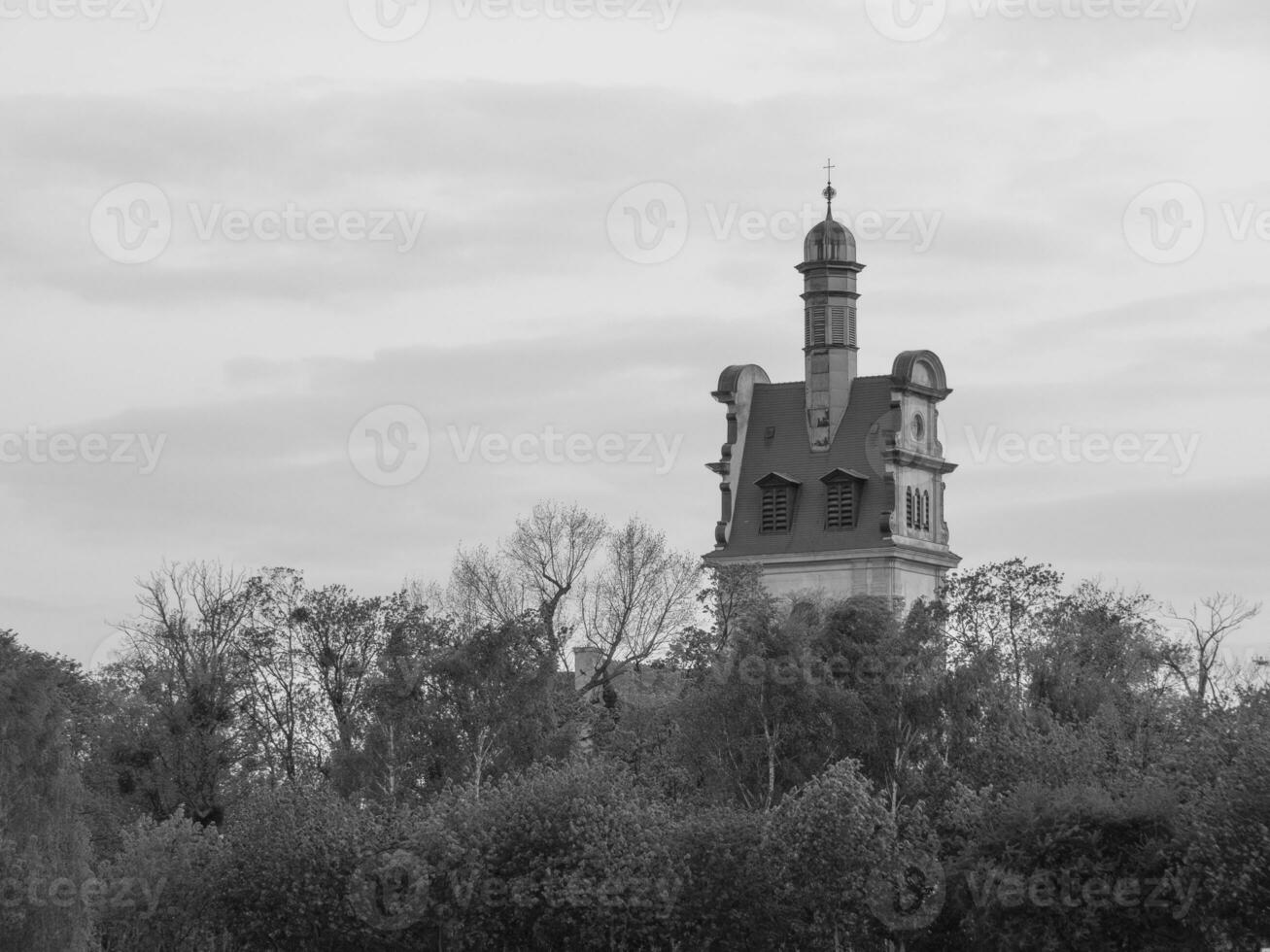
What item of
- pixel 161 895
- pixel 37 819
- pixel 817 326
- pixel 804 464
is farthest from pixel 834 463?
pixel 37 819

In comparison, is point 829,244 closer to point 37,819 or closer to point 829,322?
point 829,322

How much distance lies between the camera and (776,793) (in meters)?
83.8

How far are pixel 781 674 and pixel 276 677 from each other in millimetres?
18978

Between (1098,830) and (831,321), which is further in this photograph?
(831,321)

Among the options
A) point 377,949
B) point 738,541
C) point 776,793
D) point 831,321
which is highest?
point 831,321

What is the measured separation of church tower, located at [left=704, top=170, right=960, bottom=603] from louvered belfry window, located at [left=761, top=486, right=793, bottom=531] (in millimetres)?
41

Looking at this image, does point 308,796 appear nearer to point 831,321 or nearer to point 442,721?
point 442,721

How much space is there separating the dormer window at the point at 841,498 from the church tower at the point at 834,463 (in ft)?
0.13

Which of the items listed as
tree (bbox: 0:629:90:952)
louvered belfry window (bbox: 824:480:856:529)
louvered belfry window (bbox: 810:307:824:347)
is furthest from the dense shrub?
louvered belfry window (bbox: 810:307:824:347)

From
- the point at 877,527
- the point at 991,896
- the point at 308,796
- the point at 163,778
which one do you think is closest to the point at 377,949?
the point at 308,796

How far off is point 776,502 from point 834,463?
290 centimetres

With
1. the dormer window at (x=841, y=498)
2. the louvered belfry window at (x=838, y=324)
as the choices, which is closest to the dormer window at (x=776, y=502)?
the dormer window at (x=841, y=498)

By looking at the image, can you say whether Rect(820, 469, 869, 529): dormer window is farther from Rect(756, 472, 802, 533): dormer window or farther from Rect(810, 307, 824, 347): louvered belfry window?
Rect(810, 307, 824, 347): louvered belfry window

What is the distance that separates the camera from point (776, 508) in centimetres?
11925
